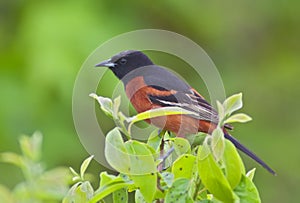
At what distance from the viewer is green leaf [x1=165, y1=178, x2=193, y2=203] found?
1.37 m

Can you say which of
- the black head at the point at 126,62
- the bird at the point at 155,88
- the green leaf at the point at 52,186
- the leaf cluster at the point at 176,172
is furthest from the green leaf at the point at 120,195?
the black head at the point at 126,62

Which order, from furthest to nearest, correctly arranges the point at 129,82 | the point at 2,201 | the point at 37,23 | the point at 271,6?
the point at 271,6 → the point at 37,23 → the point at 129,82 → the point at 2,201

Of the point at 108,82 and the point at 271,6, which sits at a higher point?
the point at 271,6

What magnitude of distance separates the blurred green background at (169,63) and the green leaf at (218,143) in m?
3.67

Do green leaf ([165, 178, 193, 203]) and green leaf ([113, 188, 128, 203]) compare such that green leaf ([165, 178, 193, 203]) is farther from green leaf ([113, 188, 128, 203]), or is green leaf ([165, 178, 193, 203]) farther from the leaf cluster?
green leaf ([113, 188, 128, 203])

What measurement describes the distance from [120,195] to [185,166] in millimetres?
158

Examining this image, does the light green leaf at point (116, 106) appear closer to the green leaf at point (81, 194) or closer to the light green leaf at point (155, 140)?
the green leaf at point (81, 194)

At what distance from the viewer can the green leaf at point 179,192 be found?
1.37 metres

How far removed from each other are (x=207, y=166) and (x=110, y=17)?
4.26 m

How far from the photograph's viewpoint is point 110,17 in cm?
552

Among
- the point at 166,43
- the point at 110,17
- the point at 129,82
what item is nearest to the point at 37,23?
the point at 110,17

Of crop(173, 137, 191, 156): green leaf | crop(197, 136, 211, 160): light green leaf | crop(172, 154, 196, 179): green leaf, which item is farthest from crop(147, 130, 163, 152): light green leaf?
crop(197, 136, 211, 160): light green leaf

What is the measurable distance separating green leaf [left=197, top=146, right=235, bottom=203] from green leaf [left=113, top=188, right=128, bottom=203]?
0.70ft

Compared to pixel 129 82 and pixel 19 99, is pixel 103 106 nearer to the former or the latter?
pixel 129 82
